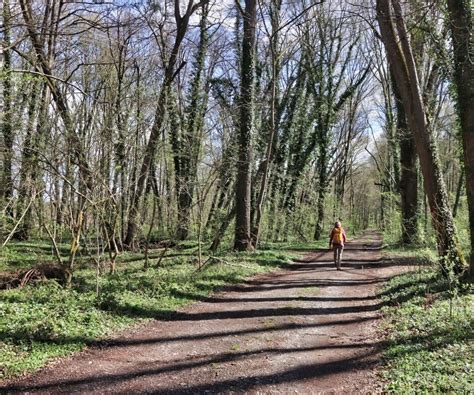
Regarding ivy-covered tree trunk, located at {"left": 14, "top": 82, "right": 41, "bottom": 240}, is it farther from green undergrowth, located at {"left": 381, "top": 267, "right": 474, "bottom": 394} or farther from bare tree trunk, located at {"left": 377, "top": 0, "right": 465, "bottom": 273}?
bare tree trunk, located at {"left": 377, "top": 0, "right": 465, "bottom": 273}

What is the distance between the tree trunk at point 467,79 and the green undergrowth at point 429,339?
153cm

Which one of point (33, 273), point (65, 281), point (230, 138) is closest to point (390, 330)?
point (65, 281)

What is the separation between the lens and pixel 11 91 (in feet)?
43.0

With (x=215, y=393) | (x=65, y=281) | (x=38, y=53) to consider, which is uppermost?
(x=38, y=53)

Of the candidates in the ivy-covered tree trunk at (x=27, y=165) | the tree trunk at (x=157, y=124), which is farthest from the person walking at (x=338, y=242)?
the ivy-covered tree trunk at (x=27, y=165)

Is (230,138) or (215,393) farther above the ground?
(230,138)

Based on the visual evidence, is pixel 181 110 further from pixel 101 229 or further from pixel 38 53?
pixel 101 229

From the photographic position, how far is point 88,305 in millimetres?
8305

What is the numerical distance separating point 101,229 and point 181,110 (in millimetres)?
15358

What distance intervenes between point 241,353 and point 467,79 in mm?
8332

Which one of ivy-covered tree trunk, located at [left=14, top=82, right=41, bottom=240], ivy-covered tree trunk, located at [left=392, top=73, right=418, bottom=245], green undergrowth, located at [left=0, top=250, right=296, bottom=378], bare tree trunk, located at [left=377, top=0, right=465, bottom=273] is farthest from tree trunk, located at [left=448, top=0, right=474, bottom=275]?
ivy-covered tree trunk, located at [left=392, top=73, right=418, bottom=245]

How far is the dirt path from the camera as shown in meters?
5.57

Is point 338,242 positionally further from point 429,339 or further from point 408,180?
point 408,180

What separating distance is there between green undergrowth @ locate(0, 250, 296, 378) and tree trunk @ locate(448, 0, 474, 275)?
6.46 m
